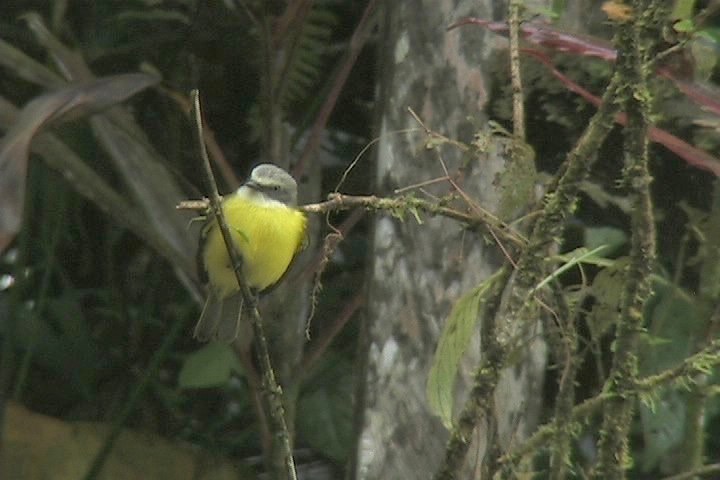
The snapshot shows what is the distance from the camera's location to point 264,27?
9.05 ft

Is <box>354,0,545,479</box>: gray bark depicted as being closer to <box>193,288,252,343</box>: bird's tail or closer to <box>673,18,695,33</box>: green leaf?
Result: <box>193,288,252,343</box>: bird's tail

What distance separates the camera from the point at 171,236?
2652 millimetres

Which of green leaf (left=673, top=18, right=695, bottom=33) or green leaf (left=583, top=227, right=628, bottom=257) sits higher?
green leaf (left=673, top=18, right=695, bottom=33)

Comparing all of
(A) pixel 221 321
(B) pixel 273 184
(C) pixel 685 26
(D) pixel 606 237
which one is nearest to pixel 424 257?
(B) pixel 273 184

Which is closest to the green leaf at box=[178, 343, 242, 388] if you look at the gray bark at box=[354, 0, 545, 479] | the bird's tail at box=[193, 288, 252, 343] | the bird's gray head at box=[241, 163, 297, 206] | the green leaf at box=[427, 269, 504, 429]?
the bird's tail at box=[193, 288, 252, 343]

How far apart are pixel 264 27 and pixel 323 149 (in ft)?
2.67

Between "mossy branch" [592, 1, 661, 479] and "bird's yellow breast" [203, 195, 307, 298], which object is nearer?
"mossy branch" [592, 1, 661, 479]

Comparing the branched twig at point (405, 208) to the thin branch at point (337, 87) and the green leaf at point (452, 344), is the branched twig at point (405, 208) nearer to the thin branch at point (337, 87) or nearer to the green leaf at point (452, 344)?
the green leaf at point (452, 344)

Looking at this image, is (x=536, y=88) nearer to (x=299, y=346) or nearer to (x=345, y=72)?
(x=345, y=72)

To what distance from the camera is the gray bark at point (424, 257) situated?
2213 mm

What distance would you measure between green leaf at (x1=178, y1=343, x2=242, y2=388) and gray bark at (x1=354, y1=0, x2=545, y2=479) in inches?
30.3

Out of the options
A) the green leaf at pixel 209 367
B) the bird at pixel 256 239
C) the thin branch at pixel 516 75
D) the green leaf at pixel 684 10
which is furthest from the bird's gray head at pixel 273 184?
the green leaf at pixel 684 10

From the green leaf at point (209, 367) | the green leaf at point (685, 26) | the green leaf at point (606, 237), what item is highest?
the green leaf at point (685, 26)

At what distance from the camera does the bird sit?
2482 millimetres
